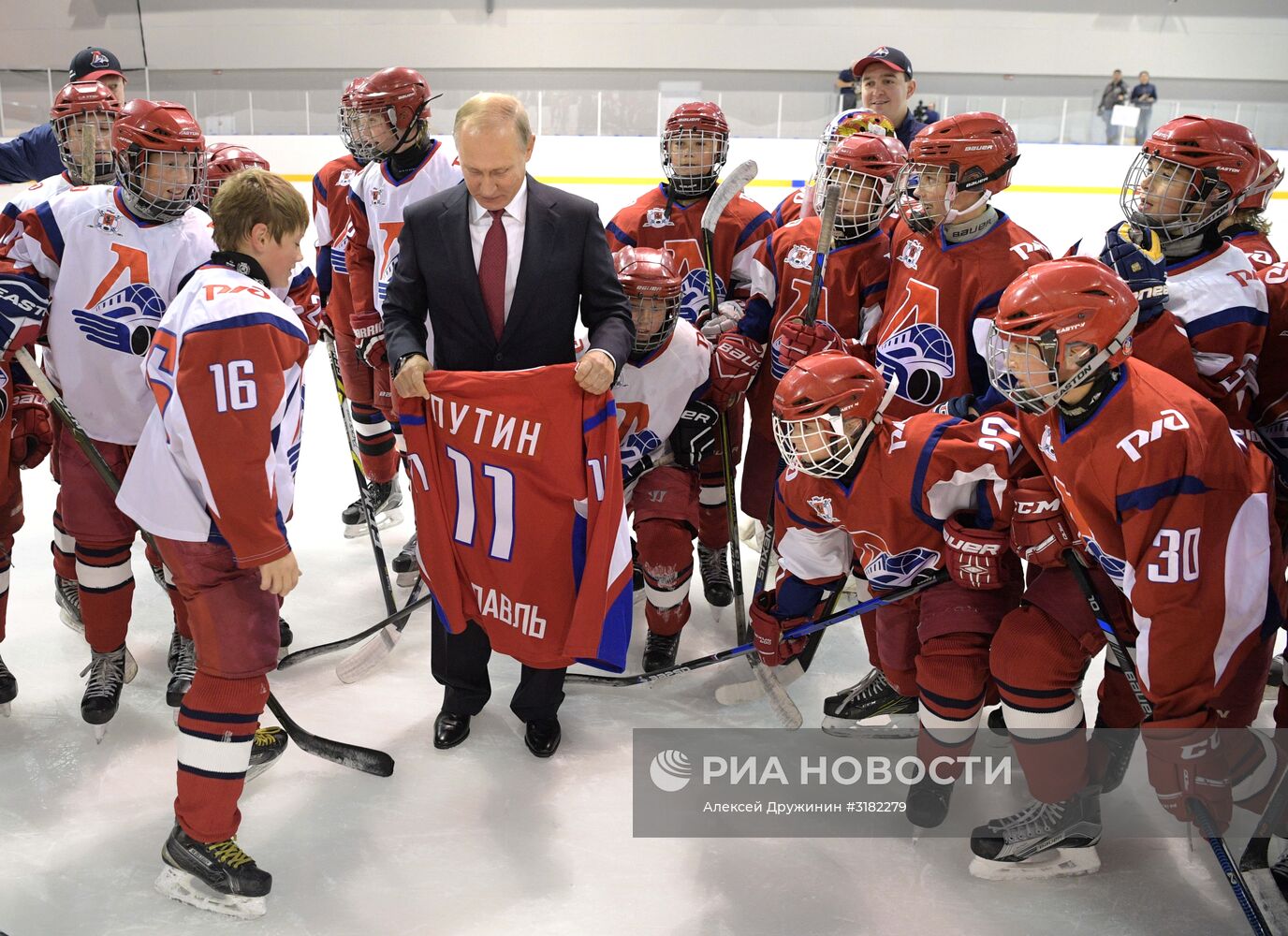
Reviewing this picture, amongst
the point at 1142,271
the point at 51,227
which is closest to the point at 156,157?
the point at 51,227

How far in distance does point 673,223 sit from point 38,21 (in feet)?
45.3

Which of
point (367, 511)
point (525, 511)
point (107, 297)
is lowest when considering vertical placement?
point (367, 511)

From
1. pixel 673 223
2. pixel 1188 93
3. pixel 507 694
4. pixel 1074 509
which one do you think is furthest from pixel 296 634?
pixel 1188 93

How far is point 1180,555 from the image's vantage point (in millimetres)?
1746

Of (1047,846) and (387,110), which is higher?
(387,110)

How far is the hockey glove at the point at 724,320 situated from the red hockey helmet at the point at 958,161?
0.65 m

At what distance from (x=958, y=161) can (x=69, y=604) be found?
2606 mm

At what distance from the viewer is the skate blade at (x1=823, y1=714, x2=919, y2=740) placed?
8.61 feet

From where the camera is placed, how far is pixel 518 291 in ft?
7.43

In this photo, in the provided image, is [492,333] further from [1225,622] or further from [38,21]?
[38,21]

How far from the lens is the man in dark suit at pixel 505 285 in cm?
225

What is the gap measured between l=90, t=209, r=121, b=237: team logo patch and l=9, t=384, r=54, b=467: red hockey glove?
554mm

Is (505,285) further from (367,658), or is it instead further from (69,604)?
(69,604)

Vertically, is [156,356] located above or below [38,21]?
below
